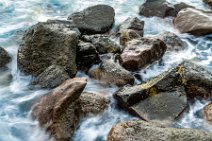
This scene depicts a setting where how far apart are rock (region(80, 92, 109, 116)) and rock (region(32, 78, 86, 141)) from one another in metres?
0.18

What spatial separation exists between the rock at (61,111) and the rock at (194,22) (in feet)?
14.3

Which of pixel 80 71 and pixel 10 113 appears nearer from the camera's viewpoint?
pixel 10 113

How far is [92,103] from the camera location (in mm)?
6051

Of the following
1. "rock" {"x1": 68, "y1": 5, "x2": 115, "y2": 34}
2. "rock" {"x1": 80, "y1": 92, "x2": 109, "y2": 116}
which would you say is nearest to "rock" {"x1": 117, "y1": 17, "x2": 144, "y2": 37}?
"rock" {"x1": 68, "y1": 5, "x2": 115, "y2": 34}

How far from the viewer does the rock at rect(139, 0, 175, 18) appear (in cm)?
1047

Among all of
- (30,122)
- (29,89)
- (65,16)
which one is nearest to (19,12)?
(65,16)

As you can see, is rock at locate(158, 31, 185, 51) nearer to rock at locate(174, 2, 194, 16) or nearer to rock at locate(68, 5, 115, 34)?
rock at locate(68, 5, 115, 34)

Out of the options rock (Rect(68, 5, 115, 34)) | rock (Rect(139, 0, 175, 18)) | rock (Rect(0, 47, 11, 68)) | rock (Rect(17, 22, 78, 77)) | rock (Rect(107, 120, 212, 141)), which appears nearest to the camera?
rock (Rect(107, 120, 212, 141))

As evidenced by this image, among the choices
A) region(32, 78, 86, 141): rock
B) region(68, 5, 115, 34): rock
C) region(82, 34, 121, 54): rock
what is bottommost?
region(68, 5, 115, 34): rock

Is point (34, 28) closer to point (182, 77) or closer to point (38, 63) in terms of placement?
point (38, 63)

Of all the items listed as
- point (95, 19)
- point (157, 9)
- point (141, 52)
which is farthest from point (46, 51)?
point (157, 9)

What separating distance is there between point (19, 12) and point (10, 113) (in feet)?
16.8

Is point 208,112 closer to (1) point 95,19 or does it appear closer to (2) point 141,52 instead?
(2) point 141,52

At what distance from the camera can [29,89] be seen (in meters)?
6.71
